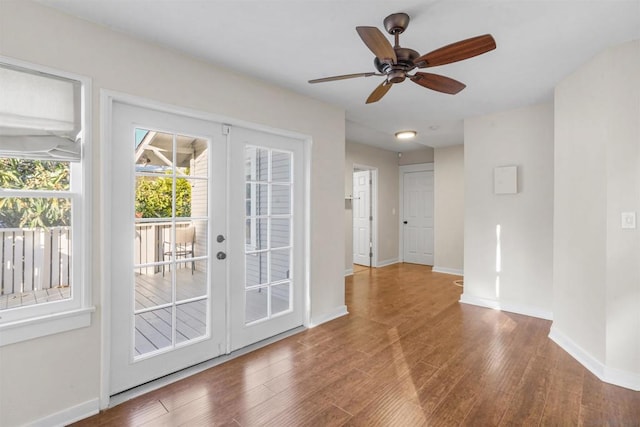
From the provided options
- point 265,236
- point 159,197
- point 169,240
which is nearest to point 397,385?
point 265,236

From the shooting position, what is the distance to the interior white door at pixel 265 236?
281 centimetres

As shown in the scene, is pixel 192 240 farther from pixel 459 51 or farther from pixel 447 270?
pixel 447 270

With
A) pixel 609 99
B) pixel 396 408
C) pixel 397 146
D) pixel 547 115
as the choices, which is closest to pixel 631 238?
pixel 609 99

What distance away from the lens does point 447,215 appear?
6.11 m

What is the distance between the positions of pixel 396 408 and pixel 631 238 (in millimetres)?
2097

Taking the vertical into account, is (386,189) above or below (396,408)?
above

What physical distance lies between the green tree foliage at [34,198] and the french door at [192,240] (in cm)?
27

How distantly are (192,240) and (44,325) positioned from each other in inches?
40.3

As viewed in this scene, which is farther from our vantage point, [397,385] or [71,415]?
[397,385]

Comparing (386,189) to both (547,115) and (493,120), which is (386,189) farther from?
(547,115)

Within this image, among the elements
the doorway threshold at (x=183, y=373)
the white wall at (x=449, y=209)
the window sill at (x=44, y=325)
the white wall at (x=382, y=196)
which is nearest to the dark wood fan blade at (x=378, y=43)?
the window sill at (x=44, y=325)

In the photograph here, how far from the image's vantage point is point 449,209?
20.0 feet

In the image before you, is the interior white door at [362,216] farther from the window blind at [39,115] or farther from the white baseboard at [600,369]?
the window blind at [39,115]

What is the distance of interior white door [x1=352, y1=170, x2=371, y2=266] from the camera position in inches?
262
